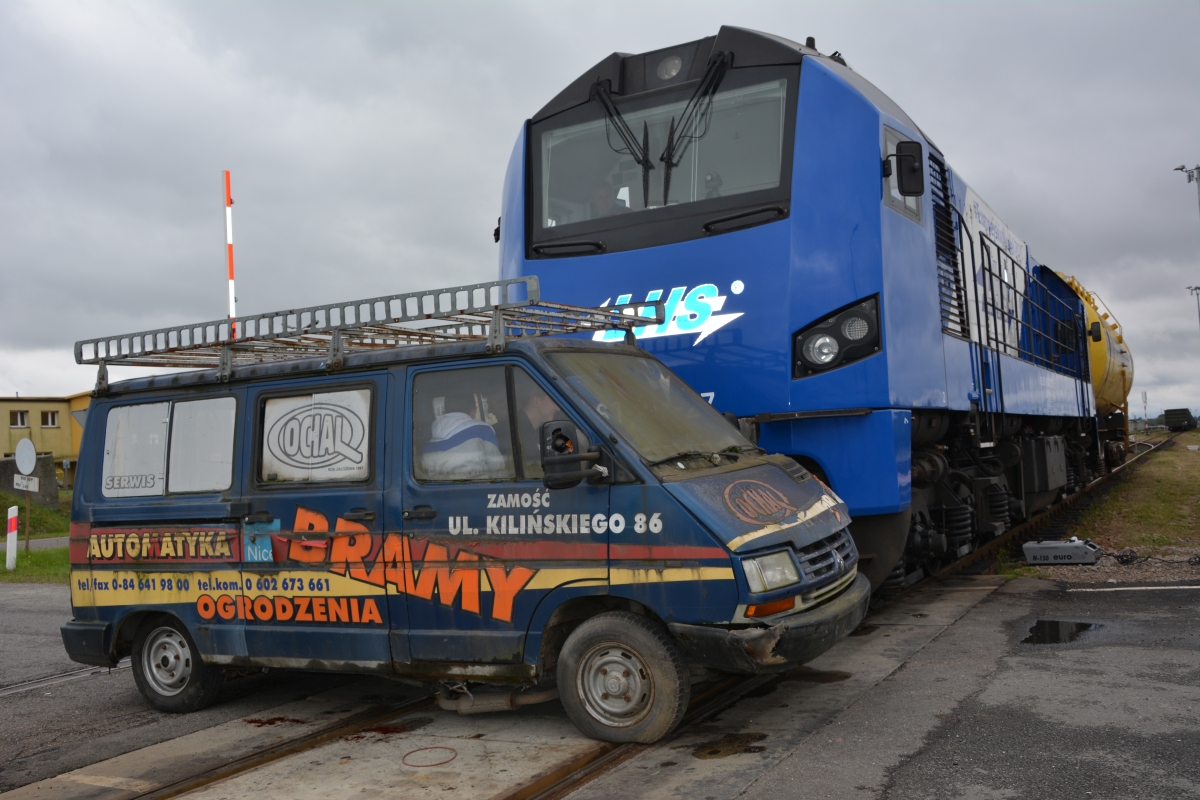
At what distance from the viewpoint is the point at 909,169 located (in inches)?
251

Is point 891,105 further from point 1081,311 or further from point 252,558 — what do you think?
point 1081,311

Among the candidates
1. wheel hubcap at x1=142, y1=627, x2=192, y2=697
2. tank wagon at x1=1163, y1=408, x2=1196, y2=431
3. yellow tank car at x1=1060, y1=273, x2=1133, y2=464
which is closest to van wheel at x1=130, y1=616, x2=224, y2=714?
wheel hubcap at x1=142, y1=627, x2=192, y2=697

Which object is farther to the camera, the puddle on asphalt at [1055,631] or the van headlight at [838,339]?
the puddle on asphalt at [1055,631]

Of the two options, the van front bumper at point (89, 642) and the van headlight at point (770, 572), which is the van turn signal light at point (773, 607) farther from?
the van front bumper at point (89, 642)

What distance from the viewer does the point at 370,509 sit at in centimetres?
517

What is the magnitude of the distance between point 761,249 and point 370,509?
299 centimetres

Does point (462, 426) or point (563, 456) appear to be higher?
point (462, 426)

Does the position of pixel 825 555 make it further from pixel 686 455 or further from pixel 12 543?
pixel 12 543

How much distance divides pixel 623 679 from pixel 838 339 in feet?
8.75

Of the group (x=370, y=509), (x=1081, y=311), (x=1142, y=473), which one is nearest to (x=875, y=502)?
(x=370, y=509)

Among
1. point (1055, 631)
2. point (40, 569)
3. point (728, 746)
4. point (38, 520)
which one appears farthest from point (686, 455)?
point (38, 520)

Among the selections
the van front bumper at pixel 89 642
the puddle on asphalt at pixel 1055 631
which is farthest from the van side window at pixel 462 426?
the puddle on asphalt at pixel 1055 631

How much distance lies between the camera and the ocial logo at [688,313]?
6.50m

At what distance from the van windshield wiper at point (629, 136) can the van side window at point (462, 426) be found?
2.54m
